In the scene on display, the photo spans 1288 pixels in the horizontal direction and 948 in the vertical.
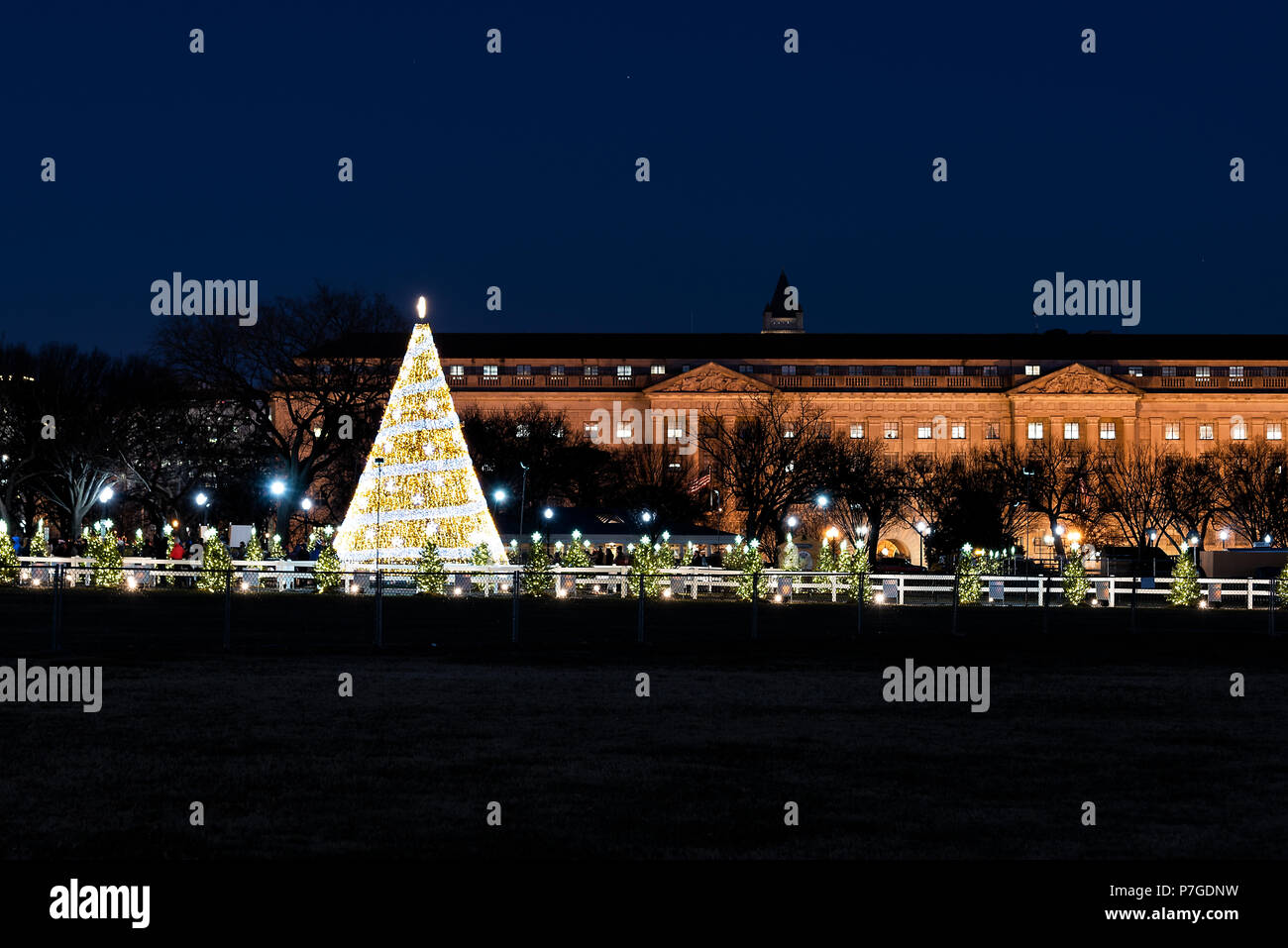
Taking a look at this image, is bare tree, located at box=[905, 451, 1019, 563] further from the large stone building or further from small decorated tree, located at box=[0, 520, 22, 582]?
small decorated tree, located at box=[0, 520, 22, 582]

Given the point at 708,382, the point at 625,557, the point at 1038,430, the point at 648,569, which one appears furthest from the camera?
the point at 1038,430

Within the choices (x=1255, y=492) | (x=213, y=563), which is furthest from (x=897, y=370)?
(x=213, y=563)

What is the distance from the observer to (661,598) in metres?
51.8

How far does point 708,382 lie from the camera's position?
13938 cm

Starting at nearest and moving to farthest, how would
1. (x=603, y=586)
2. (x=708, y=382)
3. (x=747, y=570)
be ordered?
(x=747, y=570)
(x=603, y=586)
(x=708, y=382)

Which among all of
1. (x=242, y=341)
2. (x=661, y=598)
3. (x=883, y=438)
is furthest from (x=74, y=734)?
(x=883, y=438)

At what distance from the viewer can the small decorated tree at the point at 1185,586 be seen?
55.2 meters

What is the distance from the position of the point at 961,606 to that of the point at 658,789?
38.1m

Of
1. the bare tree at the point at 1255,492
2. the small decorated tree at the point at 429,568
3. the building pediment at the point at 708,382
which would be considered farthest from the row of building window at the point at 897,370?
the small decorated tree at the point at 429,568

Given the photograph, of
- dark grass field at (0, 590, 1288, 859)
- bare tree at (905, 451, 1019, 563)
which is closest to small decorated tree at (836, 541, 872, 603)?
dark grass field at (0, 590, 1288, 859)

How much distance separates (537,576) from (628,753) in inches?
1417

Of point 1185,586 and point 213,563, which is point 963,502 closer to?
point 1185,586

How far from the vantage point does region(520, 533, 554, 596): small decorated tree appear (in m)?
49.6

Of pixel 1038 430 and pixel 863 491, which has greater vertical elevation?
pixel 1038 430
